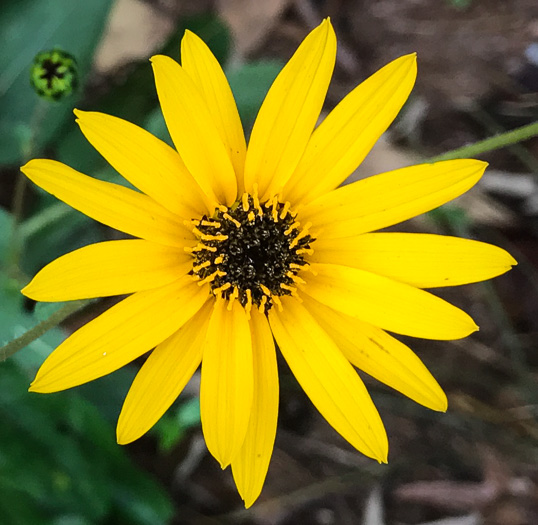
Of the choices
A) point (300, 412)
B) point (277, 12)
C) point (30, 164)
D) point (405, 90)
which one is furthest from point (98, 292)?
point (277, 12)

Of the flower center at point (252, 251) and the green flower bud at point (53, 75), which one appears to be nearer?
the flower center at point (252, 251)

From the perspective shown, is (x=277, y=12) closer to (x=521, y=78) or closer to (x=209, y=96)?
(x=521, y=78)

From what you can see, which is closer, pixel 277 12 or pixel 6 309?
pixel 6 309

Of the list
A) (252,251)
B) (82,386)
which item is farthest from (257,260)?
(82,386)

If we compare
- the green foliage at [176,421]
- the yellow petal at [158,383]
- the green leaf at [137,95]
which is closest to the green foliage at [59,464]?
the green foliage at [176,421]

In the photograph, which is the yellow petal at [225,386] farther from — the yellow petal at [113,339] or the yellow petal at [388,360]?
the yellow petal at [388,360]
